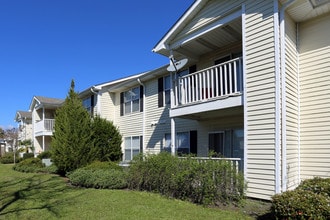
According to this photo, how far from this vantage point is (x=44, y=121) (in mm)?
28047

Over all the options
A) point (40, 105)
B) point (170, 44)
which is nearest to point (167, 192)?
point (170, 44)

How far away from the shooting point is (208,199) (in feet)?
24.6

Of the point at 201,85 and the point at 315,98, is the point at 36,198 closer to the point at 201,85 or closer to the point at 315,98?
the point at 201,85

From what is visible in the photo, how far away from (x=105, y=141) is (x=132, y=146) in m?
2.08

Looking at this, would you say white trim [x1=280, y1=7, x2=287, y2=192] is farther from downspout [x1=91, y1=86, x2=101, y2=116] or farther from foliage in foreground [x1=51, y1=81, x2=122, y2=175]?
downspout [x1=91, y1=86, x2=101, y2=116]

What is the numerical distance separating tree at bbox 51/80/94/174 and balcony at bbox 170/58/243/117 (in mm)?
6251

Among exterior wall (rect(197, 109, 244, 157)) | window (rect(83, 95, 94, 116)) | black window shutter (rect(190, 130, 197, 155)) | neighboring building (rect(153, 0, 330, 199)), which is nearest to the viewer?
neighboring building (rect(153, 0, 330, 199))

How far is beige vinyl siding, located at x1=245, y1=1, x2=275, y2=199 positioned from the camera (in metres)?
7.65

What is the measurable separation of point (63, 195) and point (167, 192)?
3.88 metres

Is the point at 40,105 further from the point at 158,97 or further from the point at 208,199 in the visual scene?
the point at 208,199

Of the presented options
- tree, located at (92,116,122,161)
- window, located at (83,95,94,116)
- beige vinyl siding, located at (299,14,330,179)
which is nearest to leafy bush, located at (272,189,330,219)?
Answer: beige vinyl siding, located at (299,14,330,179)

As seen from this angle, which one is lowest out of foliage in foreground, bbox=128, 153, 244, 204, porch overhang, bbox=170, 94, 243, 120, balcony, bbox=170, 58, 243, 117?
foliage in foreground, bbox=128, 153, 244, 204

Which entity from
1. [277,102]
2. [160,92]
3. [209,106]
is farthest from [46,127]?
[277,102]

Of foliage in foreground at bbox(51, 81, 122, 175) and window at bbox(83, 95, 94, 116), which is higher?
window at bbox(83, 95, 94, 116)
